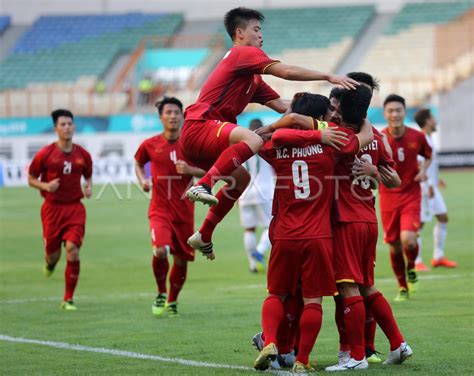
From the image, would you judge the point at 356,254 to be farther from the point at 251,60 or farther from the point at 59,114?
the point at 59,114

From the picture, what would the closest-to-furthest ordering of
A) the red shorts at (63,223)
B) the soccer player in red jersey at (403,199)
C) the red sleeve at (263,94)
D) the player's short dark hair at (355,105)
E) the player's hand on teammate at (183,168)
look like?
the player's short dark hair at (355,105) < the red sleeve at (263,94) < the player's hand on teammate at (183,168) < the soccer player in red jersey at (403,199) < the red shorts at (63,223)

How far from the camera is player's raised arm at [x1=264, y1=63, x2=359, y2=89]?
762cm

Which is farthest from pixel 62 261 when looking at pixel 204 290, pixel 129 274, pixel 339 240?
pixel 339 240

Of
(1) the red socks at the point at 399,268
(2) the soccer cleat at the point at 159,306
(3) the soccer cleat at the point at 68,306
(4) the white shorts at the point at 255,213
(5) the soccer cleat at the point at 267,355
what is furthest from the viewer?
(4) the white shorts at the point at 255,213

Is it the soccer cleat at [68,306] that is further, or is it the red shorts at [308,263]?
the soccer cleat at [68,306]

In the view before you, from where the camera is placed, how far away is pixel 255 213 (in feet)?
57.2

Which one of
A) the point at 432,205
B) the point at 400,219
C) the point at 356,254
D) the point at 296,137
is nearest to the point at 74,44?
the point at 432,205

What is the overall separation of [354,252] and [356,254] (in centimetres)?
3

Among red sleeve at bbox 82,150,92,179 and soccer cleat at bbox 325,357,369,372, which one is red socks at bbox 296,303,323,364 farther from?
red sleeve at bbox 82,150,92,179

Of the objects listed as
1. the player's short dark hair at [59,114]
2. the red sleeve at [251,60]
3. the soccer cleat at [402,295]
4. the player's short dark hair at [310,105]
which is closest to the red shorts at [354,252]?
the player's short dark hair at [310,105]

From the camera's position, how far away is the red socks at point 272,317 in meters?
7.53

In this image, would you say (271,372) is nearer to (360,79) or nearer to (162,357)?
(162,357)

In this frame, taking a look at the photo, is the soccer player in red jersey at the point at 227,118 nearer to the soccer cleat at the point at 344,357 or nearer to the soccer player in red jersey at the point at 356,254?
the soccer player in red jersey at the point at 356,254

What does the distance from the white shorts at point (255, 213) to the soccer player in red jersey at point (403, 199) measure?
440 centimetres
